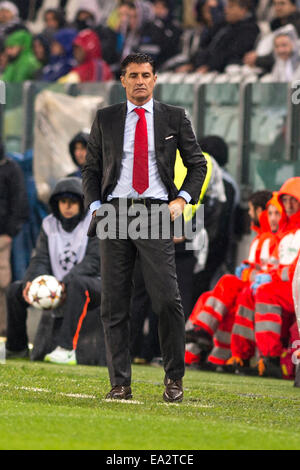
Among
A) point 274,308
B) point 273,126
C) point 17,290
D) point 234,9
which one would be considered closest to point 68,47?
point 234,9

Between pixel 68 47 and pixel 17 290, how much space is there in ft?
25.6

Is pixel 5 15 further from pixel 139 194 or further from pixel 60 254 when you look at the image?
pixel 139 194

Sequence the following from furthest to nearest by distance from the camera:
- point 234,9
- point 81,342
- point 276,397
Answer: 1. point 234,9
2. point 81,342
3. point 276,397

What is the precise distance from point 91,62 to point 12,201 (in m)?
4.32

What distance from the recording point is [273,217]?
12.8 m

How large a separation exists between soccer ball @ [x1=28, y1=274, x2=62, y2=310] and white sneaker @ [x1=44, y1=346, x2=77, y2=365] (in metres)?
0.43

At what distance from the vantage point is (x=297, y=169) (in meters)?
14.3

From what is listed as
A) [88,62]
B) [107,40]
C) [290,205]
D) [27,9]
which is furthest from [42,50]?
[290,205]

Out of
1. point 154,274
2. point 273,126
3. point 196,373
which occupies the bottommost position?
point 196,373

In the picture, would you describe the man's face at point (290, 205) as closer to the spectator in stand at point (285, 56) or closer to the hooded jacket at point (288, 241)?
the hooded jacket at point (288, 241)

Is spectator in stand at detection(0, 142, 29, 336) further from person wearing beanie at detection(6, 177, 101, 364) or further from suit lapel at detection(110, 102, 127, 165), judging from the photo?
suit lapel at detection(110, 102, 127, 165)

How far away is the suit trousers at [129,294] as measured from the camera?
8438 millimetres

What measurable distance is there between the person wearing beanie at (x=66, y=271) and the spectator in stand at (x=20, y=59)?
7.08 metres

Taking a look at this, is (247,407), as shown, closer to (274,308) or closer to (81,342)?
(274,308)
